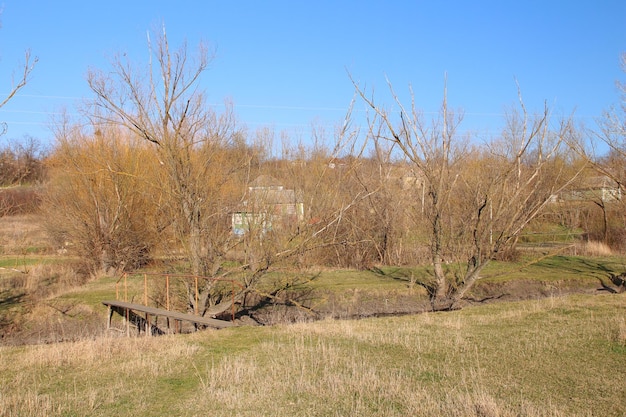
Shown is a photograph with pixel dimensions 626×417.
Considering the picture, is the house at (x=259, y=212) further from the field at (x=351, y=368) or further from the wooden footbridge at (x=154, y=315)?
the field at (x=351, y=368)

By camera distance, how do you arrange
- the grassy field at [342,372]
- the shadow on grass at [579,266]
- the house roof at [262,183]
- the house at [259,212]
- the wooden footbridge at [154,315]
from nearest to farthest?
the grassy field at [342,372], the wooden footbridge at [154,315], the house at [259,212], the house roof at [262,183], the shadow on grass at [579,266]

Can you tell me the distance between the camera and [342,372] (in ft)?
25.4

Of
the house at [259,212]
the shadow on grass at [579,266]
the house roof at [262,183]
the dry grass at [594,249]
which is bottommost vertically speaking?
the shadow on grass at [579,266]

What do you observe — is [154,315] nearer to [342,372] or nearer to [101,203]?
[101,203]

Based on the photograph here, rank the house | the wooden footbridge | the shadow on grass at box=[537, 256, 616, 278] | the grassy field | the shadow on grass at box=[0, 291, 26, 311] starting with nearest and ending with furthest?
the grassy field, the wooden footbridge, the house, the shadow on grass at box=[0, 291, 26, 311], the shadow on grass at box=[537, 256, 616, 278]

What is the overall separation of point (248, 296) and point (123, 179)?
727 cm

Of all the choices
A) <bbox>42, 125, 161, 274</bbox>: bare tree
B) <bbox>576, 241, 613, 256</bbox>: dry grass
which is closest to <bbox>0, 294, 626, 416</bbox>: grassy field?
<bbox>42, 125, 161, 274</bbox>: bare tree

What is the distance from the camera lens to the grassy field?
6266 mm

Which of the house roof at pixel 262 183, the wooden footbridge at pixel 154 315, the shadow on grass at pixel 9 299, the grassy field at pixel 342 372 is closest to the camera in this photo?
the grassy field at pixel 342 372

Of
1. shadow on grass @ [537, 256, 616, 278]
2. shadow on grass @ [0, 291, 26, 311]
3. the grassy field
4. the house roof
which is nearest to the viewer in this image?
the grassy field

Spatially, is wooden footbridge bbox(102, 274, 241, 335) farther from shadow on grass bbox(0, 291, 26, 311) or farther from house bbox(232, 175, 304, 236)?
shadow on grass bbox(0, 291, 26, 311)

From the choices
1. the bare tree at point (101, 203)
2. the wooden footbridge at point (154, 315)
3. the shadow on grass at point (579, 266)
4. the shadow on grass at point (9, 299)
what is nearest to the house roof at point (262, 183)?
the wooden footbridge at point (154, 315)

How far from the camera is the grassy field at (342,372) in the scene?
627 centimetres

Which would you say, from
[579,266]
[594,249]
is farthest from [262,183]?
[594,249]
